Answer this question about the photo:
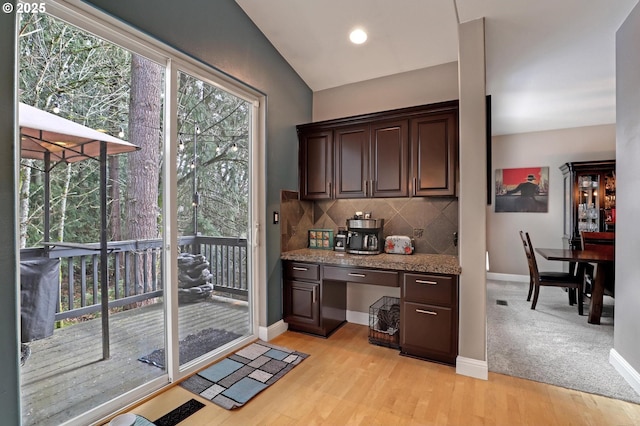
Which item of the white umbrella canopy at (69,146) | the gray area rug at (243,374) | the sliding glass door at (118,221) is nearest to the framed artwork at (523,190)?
the gray area rug at (243,374)

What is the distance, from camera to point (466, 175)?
2441mm

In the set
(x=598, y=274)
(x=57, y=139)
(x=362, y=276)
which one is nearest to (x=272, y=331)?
(x=362, y=276)

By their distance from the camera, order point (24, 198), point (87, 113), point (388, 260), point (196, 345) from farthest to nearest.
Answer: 1. point (388, 260)
2. point (196, 345)
3. point (87, 113)
4. point (24, 198)

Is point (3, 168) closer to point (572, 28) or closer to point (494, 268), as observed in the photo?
point (572, 28)

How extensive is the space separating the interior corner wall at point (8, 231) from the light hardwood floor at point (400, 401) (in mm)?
779

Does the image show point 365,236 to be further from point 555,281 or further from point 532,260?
point 555,281

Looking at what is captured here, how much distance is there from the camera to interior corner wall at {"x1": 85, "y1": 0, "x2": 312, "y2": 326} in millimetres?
2090

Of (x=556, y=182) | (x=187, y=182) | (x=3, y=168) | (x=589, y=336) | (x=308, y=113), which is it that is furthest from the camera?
(x=556, y=182)

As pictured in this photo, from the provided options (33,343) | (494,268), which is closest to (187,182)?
(33,343)

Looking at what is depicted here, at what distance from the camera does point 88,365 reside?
75.9 inches

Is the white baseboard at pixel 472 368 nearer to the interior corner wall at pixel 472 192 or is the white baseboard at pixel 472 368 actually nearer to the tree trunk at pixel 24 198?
the interior corner wall at pixel 472 192

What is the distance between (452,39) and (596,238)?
3873mm

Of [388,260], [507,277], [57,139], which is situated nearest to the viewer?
[57,139]

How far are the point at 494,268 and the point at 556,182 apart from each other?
1889mm
